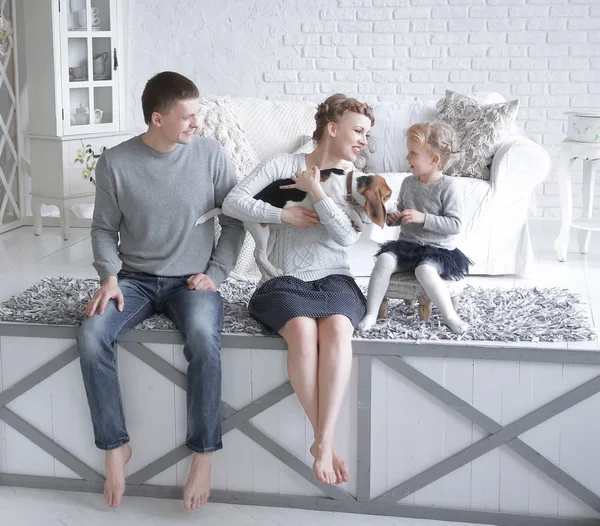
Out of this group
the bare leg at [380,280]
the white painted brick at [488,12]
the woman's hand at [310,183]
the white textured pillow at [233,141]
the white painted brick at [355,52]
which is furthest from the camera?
the white painted brick at [355,52]

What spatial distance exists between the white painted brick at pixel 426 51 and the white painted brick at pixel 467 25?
154mm

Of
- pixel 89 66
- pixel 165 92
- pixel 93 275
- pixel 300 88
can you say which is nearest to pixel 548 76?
pixel 300 88

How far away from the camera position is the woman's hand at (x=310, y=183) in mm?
2623

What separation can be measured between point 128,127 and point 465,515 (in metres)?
4.33

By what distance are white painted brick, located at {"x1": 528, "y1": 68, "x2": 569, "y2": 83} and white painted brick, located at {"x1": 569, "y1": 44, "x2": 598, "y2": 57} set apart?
125 millimetres

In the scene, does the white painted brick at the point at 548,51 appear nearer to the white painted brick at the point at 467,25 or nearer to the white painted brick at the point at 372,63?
the white painted brick at the point at 467,25

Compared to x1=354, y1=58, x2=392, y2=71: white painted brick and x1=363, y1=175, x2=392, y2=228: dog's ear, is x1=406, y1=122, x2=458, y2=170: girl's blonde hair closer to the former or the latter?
x1=363, y1=175, x2=392, y2=228: dog's ear

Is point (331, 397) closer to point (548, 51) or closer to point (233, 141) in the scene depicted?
point (233, 141)

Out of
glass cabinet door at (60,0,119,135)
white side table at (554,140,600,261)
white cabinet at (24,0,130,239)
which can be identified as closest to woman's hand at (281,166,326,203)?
white side table at (554,140,600,261)

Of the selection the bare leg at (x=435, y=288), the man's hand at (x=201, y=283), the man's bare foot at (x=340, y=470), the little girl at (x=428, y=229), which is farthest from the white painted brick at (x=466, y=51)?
the man's bare foot at (x=340, y=470)

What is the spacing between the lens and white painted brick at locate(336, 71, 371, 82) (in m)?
5.95

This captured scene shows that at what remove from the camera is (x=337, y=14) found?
5.90 m

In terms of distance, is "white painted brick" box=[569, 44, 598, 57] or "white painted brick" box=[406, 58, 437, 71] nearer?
"white painted brick" box=[569, 44, 598, 57]

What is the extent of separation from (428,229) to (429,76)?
334cm
